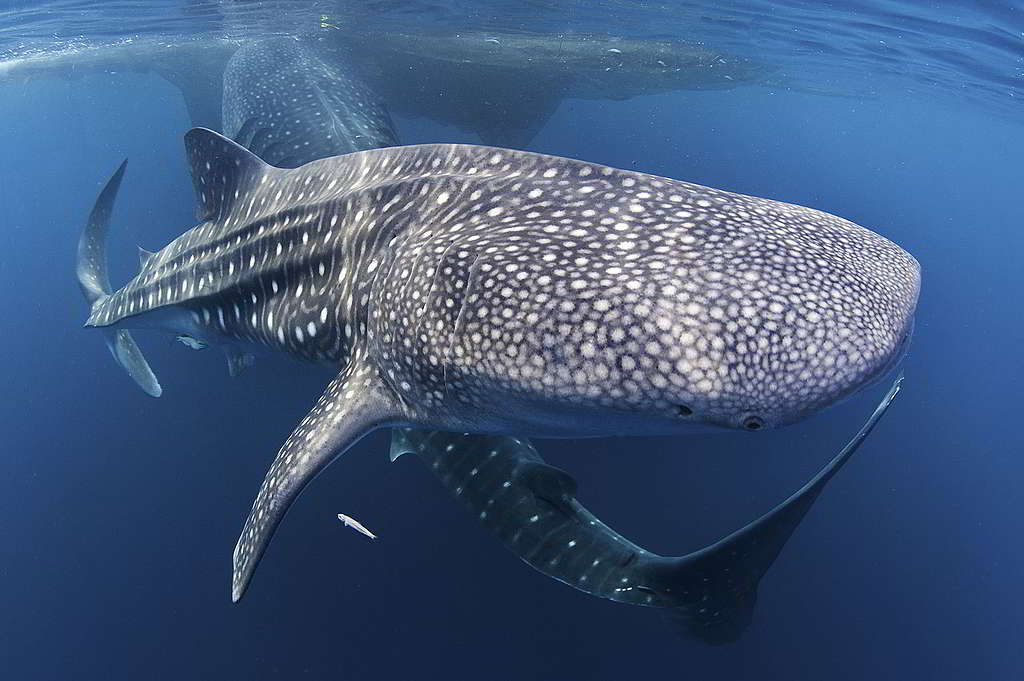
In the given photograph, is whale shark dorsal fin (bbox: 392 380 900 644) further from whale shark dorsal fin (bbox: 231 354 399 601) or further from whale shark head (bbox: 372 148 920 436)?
whale shark dorsal fin (bbox: 231 354 399 601)

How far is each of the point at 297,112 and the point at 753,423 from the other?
368 inches

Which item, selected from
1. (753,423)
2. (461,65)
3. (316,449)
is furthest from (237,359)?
(461,65)

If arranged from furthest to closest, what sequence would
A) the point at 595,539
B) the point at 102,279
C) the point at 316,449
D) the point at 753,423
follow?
the point at 102,279 → the point at 595,539 → the point at 316,449 → the point at 753,423

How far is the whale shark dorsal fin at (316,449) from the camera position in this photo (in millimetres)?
3012

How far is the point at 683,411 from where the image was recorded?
1991 millimetres

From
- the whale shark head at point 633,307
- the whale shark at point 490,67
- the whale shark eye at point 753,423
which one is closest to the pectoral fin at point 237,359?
the whale shark head at point 633,307

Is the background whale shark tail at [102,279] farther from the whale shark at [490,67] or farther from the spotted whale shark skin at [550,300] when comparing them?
the whale shark at [490,67]

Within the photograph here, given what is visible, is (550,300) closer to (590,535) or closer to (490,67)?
(590,535)

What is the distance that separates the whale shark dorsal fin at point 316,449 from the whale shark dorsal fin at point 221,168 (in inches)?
86.0

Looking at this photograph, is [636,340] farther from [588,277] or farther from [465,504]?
[465,504]

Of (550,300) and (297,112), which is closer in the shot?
(550,300)

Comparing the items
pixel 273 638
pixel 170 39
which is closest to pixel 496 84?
pixel 170 39

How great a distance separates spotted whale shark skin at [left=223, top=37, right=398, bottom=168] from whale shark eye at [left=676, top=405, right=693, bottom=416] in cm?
747

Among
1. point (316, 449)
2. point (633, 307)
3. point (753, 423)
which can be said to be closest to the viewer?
point (753, 423)
